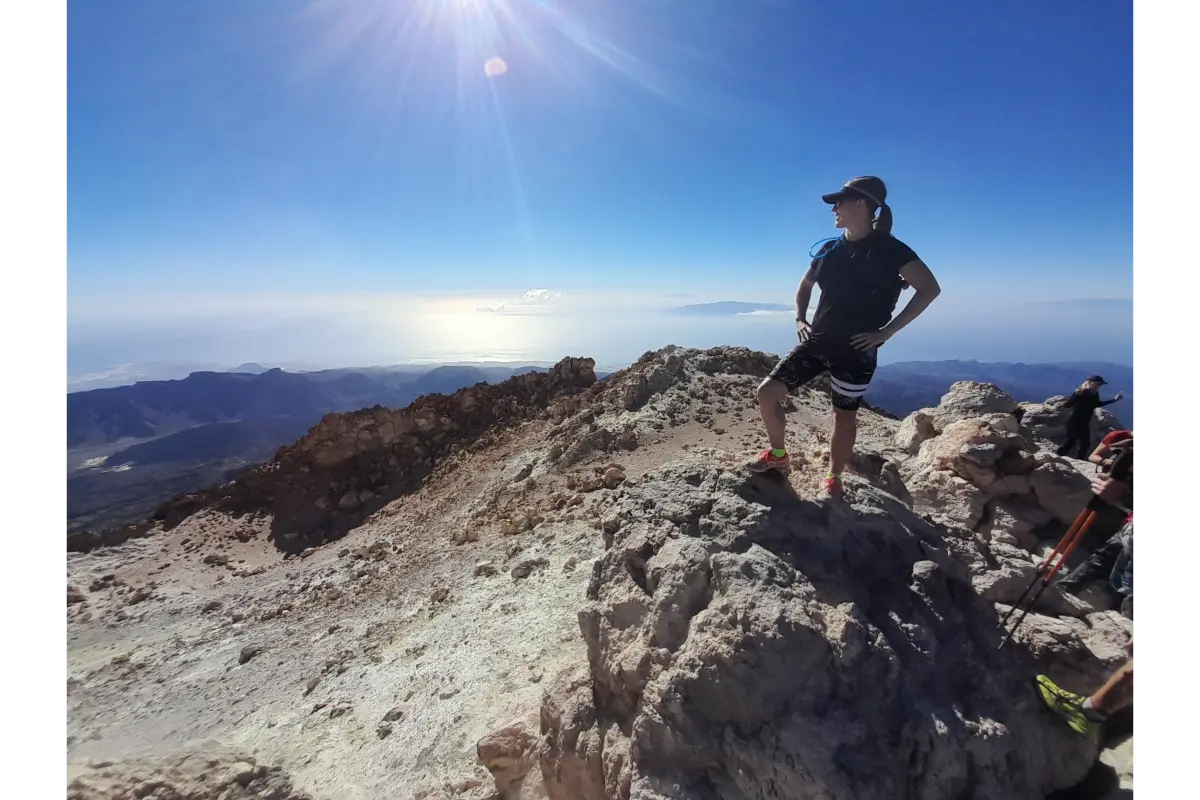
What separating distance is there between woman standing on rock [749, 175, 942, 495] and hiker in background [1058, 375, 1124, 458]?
845cm

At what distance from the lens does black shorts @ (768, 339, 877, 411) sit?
3.67 m

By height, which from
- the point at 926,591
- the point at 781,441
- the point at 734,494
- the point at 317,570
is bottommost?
the point at 317,570

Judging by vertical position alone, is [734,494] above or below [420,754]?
above

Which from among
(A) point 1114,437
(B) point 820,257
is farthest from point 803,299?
(A) point 1114,437

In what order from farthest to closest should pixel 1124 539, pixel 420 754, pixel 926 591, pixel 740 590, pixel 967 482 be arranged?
pixel 967 482 → pixel 420 754 → pixel 1124 539 → pixel 926 591 → pixel 740 590

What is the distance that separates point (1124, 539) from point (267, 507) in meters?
16.5

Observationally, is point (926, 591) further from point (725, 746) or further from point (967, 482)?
point (967, 482)

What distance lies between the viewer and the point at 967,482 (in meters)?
6.19

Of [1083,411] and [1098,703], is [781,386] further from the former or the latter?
[1083,411]

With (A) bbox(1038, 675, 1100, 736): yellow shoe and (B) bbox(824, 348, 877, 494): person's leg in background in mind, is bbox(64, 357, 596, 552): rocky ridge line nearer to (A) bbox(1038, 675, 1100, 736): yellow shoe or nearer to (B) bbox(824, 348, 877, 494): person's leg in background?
(B) bbox(824, 348, 877, 494): person's leg in background

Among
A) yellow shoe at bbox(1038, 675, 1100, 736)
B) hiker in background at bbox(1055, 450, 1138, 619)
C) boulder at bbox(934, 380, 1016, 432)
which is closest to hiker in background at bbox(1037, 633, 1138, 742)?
yellow shoe at bbox(1038, 675, 1100, 736)

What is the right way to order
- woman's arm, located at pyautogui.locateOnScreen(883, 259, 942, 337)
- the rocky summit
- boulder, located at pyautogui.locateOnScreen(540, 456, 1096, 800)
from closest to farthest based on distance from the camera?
boulder, located at pyautogui.locateOnScreen(540, 456, 1096, 800) < the rocky summit < woman's arm, located at pyautogui.locateOnScreen(883, 259, 942, 337)
